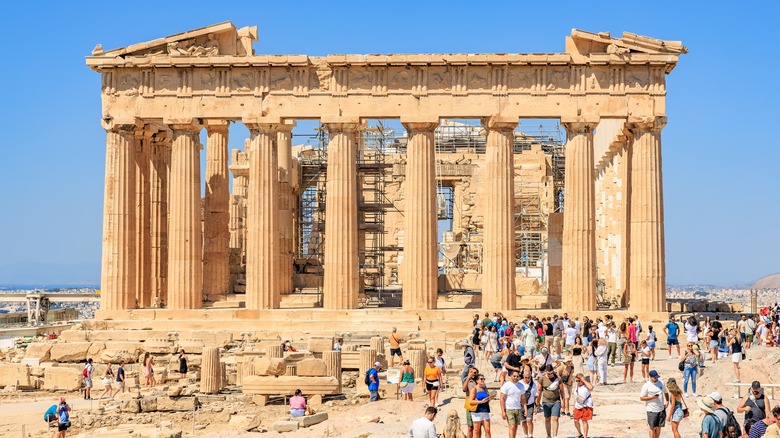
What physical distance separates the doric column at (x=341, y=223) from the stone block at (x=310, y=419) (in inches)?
688

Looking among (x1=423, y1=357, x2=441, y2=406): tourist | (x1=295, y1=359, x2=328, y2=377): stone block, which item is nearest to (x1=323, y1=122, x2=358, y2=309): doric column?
(x1=295, y1=359, x2=328, y2=377): stone block

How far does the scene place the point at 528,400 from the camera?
77.9 feet

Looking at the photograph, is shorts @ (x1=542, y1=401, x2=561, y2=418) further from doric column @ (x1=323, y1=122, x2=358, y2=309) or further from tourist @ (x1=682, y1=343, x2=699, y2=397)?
doric column @ (x1=323, y1=122, x2=358, y2=309)

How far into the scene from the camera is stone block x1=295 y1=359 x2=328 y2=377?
33.7m

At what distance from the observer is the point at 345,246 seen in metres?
46.9

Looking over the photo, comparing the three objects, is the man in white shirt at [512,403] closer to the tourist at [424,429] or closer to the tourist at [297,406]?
the tourist at [424,429]

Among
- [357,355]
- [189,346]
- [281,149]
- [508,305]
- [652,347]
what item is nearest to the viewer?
[652,347]

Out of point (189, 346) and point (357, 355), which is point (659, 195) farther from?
point (189, 346)

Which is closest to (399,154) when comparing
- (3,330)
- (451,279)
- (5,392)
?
(451,279)

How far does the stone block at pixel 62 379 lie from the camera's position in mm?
38562

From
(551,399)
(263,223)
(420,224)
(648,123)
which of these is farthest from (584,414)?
(263,223)

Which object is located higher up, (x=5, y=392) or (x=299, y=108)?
(x=299, y=108)

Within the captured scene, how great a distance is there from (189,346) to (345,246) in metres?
8.16

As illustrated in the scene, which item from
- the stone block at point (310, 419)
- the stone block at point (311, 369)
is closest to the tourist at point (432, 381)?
the stone block at point (310, 419)
